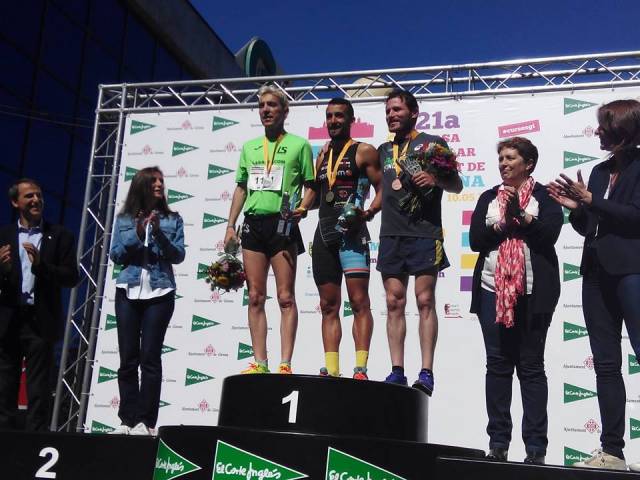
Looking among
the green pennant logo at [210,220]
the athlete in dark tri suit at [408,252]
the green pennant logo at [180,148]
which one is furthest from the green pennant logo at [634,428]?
the green pennant logo at [180,148]

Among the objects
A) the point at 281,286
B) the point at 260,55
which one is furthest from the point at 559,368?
the point at 260,55

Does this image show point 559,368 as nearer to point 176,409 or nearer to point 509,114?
point 509,114

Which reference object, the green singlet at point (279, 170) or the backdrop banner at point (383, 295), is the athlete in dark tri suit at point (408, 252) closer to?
the green singlet at point (279, 170)

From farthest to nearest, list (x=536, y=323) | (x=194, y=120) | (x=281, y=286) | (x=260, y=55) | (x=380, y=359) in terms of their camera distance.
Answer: (x=260, y=55), (x=194, y=120), (x=380, y=359), (x=281, y=286), (x=536, y=323)

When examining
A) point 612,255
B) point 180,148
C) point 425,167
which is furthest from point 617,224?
point 180,148

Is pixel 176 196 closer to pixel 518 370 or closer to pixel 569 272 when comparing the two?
pixel 569 272

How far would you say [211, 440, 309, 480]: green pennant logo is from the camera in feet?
9.00

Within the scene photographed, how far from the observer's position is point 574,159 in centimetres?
646

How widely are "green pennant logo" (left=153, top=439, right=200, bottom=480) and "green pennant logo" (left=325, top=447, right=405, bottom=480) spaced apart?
1.64ft

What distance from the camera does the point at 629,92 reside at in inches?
250

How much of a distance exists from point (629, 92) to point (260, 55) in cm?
650

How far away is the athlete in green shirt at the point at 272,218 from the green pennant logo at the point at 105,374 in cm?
317

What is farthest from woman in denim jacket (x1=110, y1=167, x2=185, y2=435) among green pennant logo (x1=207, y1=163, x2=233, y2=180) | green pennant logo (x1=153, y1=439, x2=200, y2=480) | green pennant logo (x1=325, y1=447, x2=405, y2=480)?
green pennant logo (x1=207, y1=163, x2=233, y2=180)

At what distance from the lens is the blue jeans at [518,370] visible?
139 inches
